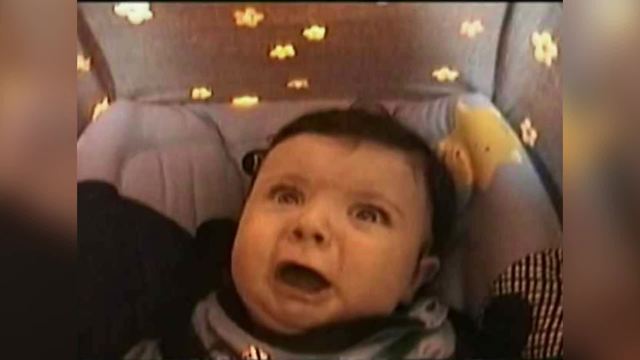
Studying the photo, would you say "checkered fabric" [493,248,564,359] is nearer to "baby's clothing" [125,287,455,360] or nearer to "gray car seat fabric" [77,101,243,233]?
"baby's clothing" [125,287,455,360]

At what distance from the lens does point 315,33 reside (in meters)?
0.69

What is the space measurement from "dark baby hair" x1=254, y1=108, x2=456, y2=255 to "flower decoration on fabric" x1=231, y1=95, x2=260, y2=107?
0.8 inches

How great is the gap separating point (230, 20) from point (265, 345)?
179mm

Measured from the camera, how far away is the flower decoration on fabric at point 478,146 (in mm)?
685

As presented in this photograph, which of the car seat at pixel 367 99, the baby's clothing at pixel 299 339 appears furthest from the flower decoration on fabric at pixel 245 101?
the baby's clothing at pixel 299 339

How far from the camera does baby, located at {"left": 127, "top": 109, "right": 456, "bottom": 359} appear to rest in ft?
2.20

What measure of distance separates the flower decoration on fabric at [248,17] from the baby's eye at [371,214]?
0.39ft

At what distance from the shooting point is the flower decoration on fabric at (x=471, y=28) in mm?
687

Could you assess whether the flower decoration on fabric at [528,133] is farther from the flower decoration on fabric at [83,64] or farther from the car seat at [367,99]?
the flower decoration on fabric at [83,64]

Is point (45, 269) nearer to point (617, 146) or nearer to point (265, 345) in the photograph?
point (265, 345)

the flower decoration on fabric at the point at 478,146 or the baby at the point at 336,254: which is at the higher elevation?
the flower decoration on fabric at the point at 478,146

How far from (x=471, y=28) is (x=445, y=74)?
0.03 m

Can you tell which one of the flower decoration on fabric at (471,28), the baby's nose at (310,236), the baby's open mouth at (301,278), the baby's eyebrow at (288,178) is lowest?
the baby's open mouth at (301,278)

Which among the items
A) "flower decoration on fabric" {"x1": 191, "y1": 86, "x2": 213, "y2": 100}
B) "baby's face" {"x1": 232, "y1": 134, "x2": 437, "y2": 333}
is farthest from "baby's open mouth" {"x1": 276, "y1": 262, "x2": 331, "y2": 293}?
"flower decoration on fabric" {"x1": 191, "y1": 86, "x2": 213, "y2": 100}
